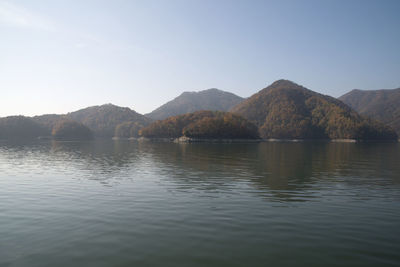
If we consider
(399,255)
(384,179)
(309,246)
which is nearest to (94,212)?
(309,246)

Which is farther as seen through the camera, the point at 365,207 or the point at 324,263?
the point at 365,207

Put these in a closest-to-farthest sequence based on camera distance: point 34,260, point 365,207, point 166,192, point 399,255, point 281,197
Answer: point 34,260 < point 399,255 < point 365,207 < point 281,197 < point 166,192

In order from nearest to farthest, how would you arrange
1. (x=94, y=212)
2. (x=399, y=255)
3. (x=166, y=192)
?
1. (x=399, y=255)
2. (x=94, y=212)
3. (x=166, y=192)

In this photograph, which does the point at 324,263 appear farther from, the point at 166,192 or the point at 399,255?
the point at 166,192

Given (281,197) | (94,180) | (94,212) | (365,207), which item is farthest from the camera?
(94,180)

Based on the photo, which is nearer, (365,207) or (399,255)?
(399,255)

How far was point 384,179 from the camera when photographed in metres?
34.3

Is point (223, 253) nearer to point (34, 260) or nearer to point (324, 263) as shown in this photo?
point (324, 263)

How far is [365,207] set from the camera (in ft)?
67.7

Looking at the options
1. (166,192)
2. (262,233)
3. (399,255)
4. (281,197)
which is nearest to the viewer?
(399,255)

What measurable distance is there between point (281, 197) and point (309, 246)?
35.5ft

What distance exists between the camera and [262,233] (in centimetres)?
1480

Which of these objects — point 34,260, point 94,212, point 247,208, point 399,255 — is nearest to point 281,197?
point 247,208

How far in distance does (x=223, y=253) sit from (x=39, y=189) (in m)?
22.7
